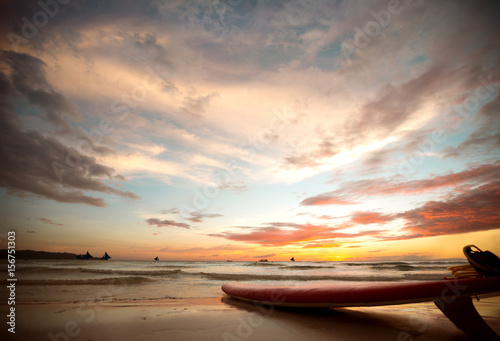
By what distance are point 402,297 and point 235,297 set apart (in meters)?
3.91

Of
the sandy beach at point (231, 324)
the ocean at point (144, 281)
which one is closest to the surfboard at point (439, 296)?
the sandy beach at point (231, 324)

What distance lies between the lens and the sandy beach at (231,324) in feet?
9.37

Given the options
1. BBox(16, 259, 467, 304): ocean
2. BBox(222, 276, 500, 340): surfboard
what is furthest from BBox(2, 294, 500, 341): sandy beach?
BBox(16, 259, 467, 304): ocean

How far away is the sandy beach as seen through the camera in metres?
2.86

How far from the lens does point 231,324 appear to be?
334cm

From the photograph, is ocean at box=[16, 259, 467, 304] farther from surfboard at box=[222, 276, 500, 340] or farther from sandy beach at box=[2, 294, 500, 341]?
surfboard at box=[222, 276, 500, 340]

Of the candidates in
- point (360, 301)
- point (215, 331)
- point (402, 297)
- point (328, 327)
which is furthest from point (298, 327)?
point (402, 297)

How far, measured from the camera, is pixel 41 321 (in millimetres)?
3377

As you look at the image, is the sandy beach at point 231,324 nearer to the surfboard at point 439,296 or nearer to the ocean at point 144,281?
the surfboard at point 439,296

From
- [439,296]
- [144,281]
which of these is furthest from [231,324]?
[144,281]

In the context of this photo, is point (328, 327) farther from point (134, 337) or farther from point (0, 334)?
point (0, 334)

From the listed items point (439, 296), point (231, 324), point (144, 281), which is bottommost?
point (144, 281)

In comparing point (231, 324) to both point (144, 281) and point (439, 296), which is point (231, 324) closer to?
point (439, 296)

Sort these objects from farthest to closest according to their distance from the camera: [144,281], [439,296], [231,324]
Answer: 1. [144,281]
2. [231,324]
3. [439,296]
